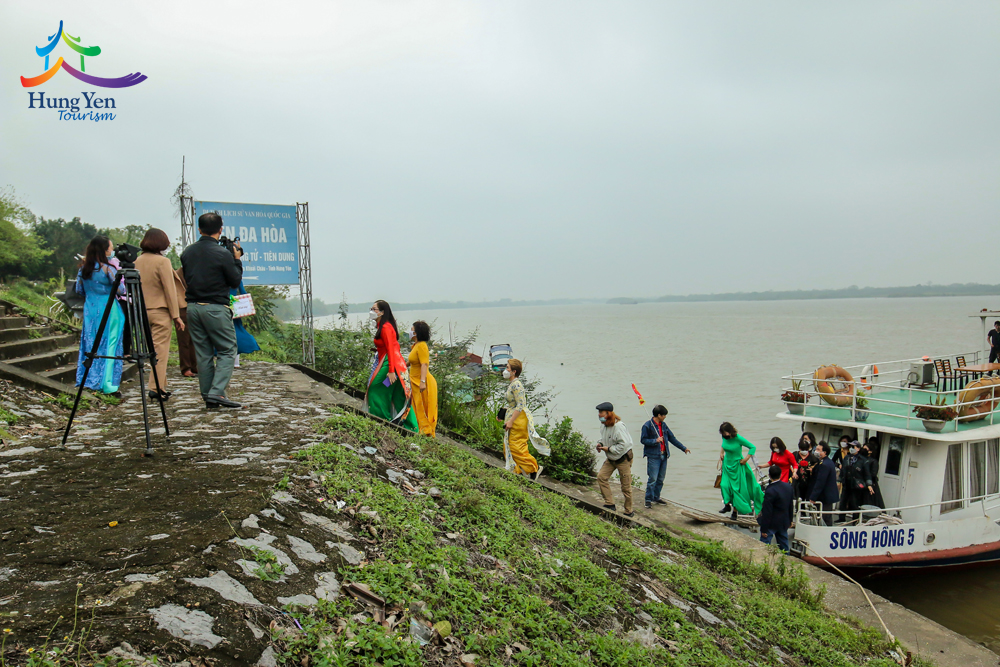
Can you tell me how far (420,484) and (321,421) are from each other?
156 centimetres

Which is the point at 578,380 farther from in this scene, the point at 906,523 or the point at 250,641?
the point at 250,641

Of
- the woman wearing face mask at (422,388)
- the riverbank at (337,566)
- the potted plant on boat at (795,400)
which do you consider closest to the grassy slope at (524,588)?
the riverbank at (337,566)

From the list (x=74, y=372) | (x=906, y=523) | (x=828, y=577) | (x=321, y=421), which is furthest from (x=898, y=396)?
(x=74, y=372)

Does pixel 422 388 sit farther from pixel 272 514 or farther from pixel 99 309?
pixel 272 514

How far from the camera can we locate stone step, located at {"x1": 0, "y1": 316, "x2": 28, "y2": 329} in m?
8.75

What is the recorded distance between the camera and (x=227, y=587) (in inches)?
113

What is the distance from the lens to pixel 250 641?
8.61 ft

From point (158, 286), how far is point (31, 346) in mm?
3883

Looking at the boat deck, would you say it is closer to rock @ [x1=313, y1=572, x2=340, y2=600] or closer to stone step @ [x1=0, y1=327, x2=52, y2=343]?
rock @ [x1=313, y1=572, x2=340, y2=600]

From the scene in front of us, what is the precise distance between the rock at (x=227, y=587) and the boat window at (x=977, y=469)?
12735 millimetres

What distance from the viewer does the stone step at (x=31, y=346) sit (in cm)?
787

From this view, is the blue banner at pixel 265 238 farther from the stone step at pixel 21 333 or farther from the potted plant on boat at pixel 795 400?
the potted plant on boat at pixel 795 400

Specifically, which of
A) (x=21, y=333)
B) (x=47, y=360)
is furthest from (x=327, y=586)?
(x=21, y=333)

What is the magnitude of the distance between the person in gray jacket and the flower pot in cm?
551
